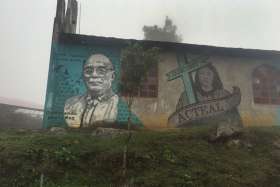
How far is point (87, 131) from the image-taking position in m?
13.1

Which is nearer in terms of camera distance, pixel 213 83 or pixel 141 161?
pixel 141 161

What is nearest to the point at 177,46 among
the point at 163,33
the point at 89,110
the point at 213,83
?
the point at 213,83

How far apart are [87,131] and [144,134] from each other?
2.82m

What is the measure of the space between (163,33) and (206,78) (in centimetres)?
2177

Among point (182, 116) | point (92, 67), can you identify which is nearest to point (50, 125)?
point (92, 67)

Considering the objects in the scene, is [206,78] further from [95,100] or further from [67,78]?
[67,78]

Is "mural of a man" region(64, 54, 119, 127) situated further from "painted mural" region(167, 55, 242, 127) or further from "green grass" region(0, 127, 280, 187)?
"painted mural" region(167, 55, 242, 127)

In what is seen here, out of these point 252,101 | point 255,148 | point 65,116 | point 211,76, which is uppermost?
point 211,76

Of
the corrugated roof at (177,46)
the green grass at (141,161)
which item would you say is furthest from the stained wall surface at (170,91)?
the green grass at (141,161)

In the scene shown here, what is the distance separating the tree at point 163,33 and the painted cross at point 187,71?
20.4 metres

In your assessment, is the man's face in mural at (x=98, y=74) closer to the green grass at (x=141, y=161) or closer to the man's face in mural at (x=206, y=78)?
the green grass at (x=141, y=161)

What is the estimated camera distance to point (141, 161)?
9.69m

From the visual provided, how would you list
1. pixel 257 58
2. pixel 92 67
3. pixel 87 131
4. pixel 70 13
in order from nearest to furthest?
pixel 87 131, pixel 92 67, pixel 257 58, pixel 70 13

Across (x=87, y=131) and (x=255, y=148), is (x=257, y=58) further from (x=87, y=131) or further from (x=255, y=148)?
(x=87, y=131)
